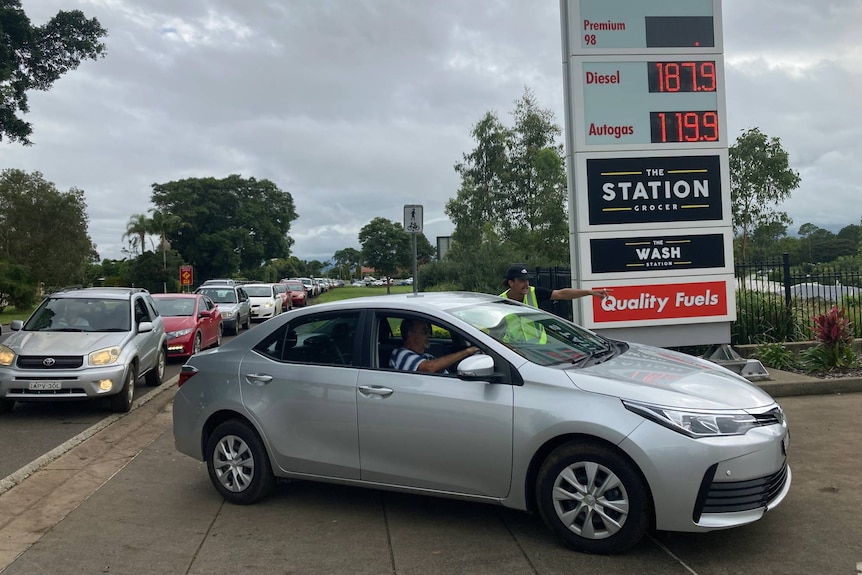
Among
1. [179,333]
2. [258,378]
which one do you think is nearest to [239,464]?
[258,378]

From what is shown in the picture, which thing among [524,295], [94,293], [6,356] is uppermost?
[94,293]

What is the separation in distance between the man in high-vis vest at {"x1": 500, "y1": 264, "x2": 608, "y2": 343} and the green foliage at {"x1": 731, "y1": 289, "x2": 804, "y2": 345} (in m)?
5.21

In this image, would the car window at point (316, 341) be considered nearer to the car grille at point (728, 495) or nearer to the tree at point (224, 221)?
the car grille at point (728, 495)

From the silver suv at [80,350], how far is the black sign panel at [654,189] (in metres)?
6.73

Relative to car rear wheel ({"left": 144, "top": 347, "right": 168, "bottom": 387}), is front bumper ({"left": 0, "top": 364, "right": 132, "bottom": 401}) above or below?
above

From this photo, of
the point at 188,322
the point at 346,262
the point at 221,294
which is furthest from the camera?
the point at 346,262

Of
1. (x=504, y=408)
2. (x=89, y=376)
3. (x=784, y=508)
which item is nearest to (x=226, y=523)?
(x=504, y=408)

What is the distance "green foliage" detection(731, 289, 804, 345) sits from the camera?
12328mm

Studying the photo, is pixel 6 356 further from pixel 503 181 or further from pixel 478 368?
pixel 503 181

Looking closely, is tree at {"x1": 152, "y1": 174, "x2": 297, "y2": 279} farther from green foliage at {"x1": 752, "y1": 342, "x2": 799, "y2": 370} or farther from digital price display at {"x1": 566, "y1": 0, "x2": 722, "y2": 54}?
green foliage at {"x1": 752, "y1": 342, "x2": 799, "y2": 370}

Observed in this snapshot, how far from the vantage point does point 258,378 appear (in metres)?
5.40

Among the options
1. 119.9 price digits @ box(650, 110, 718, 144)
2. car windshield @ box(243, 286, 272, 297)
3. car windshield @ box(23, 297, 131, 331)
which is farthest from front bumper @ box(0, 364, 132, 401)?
car windshield @ box(243, 286, 272, 297)

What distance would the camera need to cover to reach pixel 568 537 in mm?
4238

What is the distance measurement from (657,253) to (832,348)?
2.81 m
